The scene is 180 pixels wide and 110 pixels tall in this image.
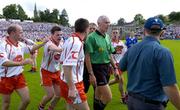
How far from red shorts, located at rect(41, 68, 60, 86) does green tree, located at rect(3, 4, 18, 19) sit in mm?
135900

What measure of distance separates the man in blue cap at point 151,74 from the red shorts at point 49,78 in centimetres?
436

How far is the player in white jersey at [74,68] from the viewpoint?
6155 mm

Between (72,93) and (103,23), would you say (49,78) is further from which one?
(72,93)

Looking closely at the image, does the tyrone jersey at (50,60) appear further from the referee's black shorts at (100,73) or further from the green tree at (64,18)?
the green tree at (64,18)

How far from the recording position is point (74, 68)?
21.0 feet

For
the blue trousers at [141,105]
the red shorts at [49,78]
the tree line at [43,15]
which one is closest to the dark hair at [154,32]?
the blue trousers at [141,105]

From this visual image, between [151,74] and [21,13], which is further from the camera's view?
[21,13]

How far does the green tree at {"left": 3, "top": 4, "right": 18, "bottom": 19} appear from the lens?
142500 millimetres

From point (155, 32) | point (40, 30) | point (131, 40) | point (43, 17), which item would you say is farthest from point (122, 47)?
point (43, 17)

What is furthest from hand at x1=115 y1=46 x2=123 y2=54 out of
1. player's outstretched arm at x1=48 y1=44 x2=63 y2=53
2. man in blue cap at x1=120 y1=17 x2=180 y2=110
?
man in blue cap at x1=120 y1=17 x2=180 y2=110

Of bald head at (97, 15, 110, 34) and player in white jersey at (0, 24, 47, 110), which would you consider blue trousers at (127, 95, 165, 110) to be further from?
bald head at (97, 15, 110, 34)

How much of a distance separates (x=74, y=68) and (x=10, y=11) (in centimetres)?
14186

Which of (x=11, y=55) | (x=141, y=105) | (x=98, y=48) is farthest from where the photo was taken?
(x=98, y=48)

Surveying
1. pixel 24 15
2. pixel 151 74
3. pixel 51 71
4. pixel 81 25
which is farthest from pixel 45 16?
pixel 151 74
